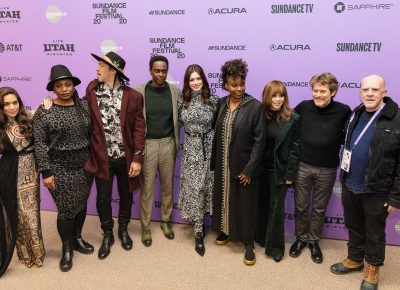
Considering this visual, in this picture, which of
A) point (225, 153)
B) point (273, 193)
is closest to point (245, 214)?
point (273, 193)

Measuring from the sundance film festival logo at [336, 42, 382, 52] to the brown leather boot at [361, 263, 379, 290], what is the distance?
1.68 m

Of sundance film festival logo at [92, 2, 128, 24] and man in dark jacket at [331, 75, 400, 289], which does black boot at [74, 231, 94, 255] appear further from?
man in dark jacket at [331, 75, 400, 289]

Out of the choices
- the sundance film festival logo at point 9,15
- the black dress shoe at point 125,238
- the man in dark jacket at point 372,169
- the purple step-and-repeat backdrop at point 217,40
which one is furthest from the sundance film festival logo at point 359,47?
the sundance film festival logo at point 9,15

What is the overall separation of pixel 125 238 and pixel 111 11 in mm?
2065

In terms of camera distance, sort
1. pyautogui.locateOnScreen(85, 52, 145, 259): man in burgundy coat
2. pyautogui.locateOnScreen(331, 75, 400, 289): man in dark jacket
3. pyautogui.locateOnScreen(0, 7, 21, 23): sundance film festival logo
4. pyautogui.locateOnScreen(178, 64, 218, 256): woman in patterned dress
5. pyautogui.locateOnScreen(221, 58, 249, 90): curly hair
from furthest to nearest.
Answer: pyautogui.locateOnScreen(0, 7, 21, 23): sundance film festival logo < pyautogui.locateOnScreen(178, 64, 218, 256): woman in patterned dress < pyautogui.locateOnScreen(85, 52, 145, 259): man in burgundy coat < pyautogui.locateOnScreen(221, 58, 249, 90): curly hair < pyautogui.locateOnScreen(331, 75, 400, 289): man in dark jacket

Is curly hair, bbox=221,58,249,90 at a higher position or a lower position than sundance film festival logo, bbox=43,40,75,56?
lower

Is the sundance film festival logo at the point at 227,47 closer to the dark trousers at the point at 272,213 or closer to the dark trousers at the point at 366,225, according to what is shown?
the dark trousers at the point at 272,213

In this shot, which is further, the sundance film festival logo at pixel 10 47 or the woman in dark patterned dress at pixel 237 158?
the sundance film festival logo at pixel 10 47

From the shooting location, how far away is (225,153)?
2725 millimetres

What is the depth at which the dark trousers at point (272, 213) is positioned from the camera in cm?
274

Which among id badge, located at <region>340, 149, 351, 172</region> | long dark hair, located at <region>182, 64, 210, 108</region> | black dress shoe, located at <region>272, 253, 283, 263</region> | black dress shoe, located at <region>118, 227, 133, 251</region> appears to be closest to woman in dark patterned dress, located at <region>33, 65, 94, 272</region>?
black dress shoe, located at <region>118, 227, 133, 251</region>

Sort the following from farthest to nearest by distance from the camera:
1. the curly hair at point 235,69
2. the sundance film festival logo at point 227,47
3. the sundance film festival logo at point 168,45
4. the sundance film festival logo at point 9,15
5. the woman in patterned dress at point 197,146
Result: the sundance film festival logo at point 9,15, the sundance film festival logo at point 168,45, the sundance film festival logo at point 227,47, the woman in patterned dress at point 197,146, the curly hair at point 235,69

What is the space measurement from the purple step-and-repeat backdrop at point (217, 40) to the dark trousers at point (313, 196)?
0.44 meters

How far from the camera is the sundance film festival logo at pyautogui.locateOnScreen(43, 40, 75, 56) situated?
343cm
